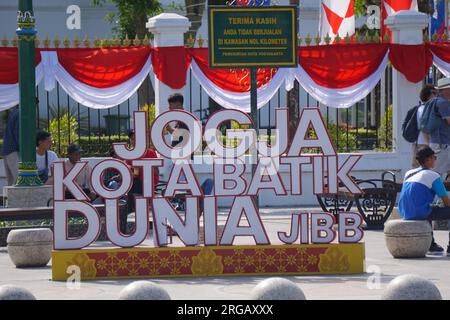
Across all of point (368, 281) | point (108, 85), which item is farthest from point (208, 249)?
point (108, 85)

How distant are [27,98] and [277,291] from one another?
8037mm

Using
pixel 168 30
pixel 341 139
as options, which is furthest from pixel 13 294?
pixel 341 139

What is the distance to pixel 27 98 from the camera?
15.5 metres

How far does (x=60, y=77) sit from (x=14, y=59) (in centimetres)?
84

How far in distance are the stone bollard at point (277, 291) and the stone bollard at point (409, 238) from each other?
180 inches

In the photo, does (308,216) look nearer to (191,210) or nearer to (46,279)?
(191,210)

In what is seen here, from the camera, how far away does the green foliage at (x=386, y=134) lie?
20375 millimetres

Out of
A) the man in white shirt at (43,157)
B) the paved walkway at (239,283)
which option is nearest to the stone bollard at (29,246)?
the paved walkway at (239,283)

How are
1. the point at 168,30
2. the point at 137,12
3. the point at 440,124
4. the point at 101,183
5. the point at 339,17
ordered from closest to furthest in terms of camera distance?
the point at 101,183, the point at 440,124, the point at 168,30, the point at 339,17, the point at 137,12

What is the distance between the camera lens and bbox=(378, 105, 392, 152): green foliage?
20375 mm

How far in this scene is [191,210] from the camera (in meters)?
11.8

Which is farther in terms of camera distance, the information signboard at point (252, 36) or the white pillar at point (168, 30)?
the white pillar at point (168, 30)

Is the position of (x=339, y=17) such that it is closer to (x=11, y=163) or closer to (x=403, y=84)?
(x=403, y=84)

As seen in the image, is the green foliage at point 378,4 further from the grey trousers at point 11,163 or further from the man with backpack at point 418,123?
the grey trousers at point 11,163
